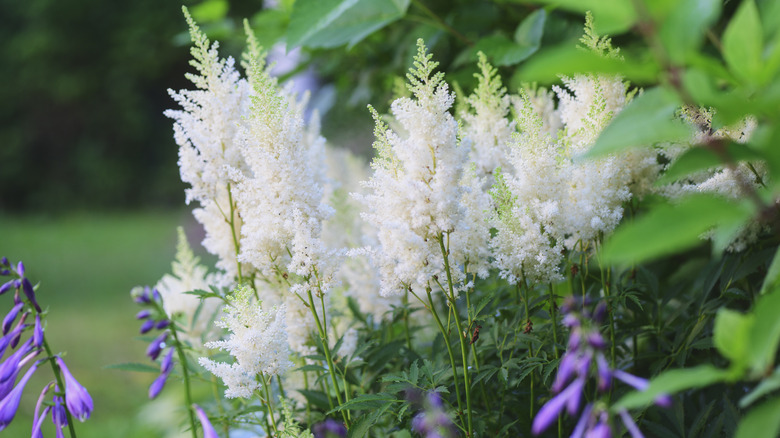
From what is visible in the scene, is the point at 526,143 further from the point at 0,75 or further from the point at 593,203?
the point at 0,75

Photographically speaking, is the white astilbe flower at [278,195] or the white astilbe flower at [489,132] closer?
the white astilbe flower at [278,195]

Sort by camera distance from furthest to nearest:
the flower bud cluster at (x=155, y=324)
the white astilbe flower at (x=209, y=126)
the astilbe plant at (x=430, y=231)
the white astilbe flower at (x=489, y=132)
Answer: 1. the white astilbe flower at (x=489, y=132)
2. the white astilbe flower at (x=209, y=126)
3. the astilbe plant at (x=430, y=231)
4. the flower bud cluster at (x=155, y=324)

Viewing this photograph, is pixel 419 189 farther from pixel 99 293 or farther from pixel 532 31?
pixel 99 293

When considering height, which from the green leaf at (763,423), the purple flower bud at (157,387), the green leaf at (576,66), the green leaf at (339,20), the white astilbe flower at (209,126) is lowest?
the green leaf at (763,423)

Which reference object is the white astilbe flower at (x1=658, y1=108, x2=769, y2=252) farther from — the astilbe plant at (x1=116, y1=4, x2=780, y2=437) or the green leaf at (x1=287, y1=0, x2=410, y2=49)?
the green leaf at (x1=287, y1=0, x2=410, y2=49)

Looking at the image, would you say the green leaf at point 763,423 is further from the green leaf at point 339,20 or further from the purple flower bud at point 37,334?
the green leaf at point 339,20

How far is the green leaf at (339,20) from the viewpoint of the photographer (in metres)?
1.83

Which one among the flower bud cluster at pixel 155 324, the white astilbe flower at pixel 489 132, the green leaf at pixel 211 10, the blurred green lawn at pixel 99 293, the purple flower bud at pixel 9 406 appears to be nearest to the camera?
the flower bud cluster at pixel 155 324

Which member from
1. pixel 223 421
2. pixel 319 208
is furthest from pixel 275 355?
pixel 223 421

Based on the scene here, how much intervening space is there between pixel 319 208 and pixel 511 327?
1.83 ft

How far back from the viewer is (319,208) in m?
1.47

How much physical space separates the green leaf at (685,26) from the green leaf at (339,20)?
1247mm

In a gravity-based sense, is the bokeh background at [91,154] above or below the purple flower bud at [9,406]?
above

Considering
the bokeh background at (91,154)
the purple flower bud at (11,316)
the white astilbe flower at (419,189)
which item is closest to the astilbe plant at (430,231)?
the white astilbe flower at (419,189)
